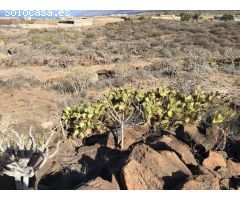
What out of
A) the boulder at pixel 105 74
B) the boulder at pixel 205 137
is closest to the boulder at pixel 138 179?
the boulder at pixel 205 137

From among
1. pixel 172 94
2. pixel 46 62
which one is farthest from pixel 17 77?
pixel 172 94

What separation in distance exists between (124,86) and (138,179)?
8.75 m

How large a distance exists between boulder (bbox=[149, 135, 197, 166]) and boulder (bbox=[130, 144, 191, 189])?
33 centimetres

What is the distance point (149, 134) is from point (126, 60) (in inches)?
469

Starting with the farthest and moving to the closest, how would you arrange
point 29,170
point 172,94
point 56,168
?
point 172,94 < point 56,168 < point 29,170

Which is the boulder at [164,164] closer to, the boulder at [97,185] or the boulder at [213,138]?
the boulder at [97,185]

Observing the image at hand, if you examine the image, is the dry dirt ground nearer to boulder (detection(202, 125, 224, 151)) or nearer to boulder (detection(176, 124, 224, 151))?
boulder (detection(176, 124, 224, 151))

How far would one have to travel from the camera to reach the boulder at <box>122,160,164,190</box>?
408 cm

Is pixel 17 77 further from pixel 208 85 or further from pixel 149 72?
pixel 208 85

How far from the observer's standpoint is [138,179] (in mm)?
4145

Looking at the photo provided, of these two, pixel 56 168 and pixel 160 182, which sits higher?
pixel 160 182

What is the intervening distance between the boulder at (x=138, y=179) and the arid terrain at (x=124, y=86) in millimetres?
10

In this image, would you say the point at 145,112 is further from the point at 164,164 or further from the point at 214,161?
the point at 164,164

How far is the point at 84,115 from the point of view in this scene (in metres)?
7.28
